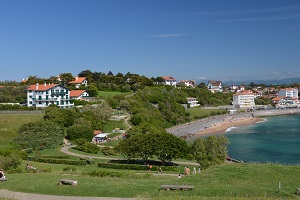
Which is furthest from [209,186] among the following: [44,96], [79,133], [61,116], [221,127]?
[221,127]

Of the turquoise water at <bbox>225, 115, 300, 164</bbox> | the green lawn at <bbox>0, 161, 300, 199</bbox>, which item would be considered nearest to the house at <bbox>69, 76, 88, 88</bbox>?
the turquoise water at <bbox>225, 115, 300, 164</bbox>

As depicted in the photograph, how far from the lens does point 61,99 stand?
218ft

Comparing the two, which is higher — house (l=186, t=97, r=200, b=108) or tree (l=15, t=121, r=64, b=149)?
house (l=186, t=97, r=200, b=108)

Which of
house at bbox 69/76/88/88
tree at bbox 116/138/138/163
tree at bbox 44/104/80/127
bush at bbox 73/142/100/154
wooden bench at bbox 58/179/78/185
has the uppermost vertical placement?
house at bbox 69/76/88/88

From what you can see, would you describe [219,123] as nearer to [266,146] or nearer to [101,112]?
[266,146]

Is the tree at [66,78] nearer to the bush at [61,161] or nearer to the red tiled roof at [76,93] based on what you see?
the red tiled roof at [76,93]

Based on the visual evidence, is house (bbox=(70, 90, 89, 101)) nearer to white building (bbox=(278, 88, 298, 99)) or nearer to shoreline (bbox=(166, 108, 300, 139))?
shoreline (bbox=(166, 108, 300, 139))

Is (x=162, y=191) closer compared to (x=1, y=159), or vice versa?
(x=162, y=191)

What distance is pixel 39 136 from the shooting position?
132 ft

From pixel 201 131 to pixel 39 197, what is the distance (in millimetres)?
65241

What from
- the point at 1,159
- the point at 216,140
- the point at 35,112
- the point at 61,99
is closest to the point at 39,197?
the point at 1,159

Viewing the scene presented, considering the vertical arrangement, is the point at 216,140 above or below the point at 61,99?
below

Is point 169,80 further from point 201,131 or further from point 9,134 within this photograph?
point 9,134

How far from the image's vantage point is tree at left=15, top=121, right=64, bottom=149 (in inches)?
1535
